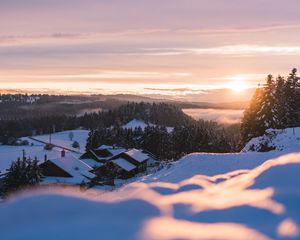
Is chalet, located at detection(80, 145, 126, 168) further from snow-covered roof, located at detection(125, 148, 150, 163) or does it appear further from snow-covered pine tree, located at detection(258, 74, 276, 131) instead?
snow-covered pine tree, located at detection(258, 74, 276, 131)

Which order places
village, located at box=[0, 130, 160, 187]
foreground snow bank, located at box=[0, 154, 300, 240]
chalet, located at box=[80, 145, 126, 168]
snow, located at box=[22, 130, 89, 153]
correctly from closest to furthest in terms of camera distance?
foreground snow bank, located at box=[0, 154, 300, 240], village, located at box=[0, 130, 160, 187], chalet, located at box=[80, 145, 126, 168], snow, located at box=[22, 130, 89, 153]

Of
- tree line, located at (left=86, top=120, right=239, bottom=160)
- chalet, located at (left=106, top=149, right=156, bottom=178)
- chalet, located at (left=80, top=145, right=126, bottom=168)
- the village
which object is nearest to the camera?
the village

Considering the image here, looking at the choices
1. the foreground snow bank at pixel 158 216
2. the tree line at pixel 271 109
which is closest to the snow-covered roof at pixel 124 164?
the tree line at pixel 271 109

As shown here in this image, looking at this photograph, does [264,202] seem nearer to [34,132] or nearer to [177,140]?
[177,140]

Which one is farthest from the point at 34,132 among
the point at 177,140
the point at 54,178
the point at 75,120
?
the point at 54,178

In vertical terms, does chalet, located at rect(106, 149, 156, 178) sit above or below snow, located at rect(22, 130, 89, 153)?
above

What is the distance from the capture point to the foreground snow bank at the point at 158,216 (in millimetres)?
5105

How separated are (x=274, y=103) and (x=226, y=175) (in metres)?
39.9

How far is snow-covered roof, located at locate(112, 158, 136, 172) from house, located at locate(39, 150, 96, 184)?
9955mm

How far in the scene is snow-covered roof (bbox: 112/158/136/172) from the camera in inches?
2324

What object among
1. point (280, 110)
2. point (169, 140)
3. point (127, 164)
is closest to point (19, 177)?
point (127, 164)

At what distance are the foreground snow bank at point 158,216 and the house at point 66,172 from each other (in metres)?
Answer: 37.7

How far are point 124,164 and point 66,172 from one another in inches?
601

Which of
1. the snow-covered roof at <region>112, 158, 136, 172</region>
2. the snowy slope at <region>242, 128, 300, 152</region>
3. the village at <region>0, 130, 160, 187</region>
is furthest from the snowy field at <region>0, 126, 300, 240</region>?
the snow-covered roof at <region>112, 158, 136, 172</region>
